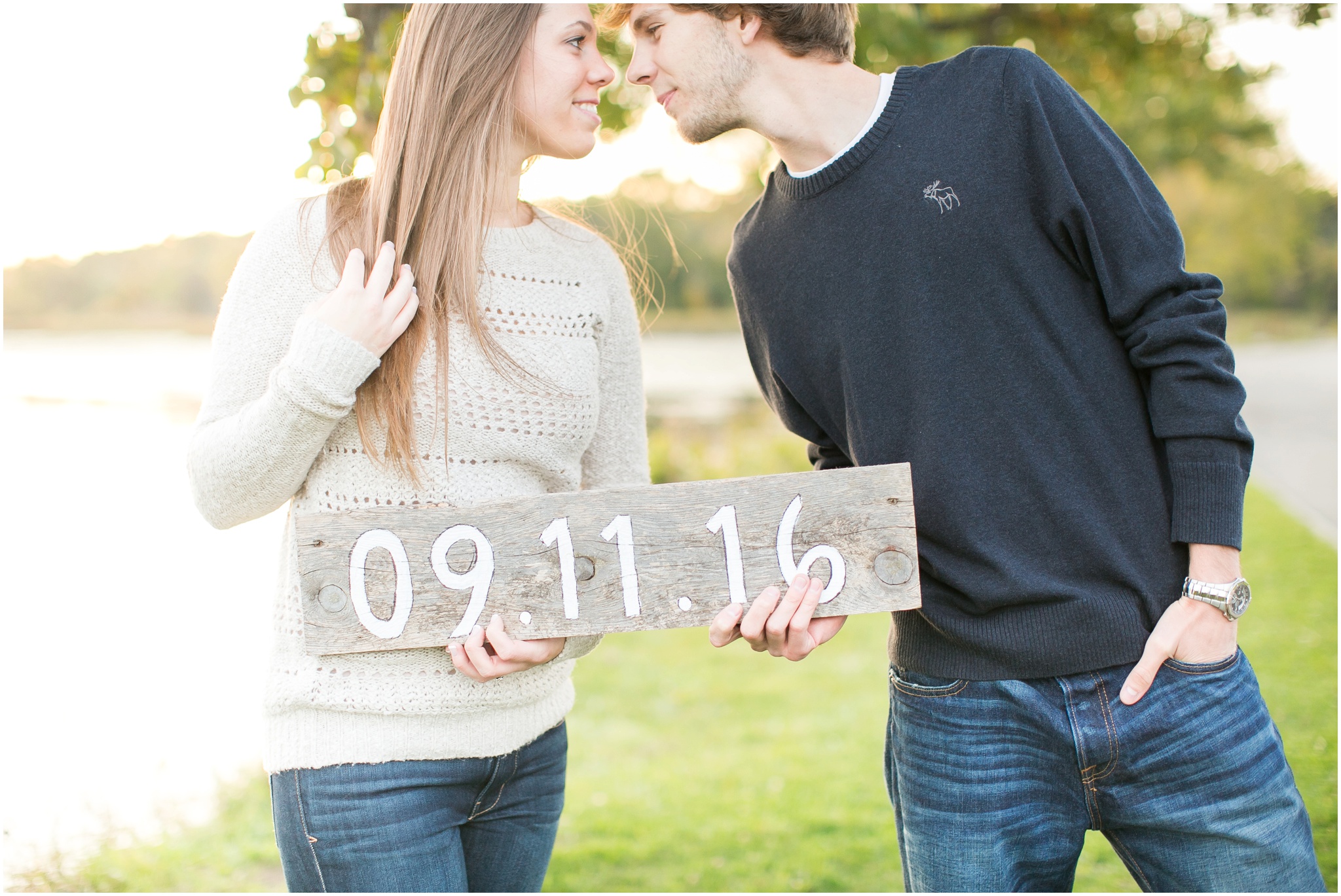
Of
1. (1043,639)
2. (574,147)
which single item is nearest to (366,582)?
(574,147)

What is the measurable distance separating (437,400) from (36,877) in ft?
9.96

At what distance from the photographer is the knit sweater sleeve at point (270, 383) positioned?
1.47 meters

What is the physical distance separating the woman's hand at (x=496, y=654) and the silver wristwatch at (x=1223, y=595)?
1010mm

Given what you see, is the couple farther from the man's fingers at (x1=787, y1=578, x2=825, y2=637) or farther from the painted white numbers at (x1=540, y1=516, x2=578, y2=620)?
the painted white numbers at (x1=540, y1=516, x2=578, y2=620)

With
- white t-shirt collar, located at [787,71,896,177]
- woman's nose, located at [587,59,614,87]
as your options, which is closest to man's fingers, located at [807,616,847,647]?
white t-shirt collar, located at [787,71,896,177]

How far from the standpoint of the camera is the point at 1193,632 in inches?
60.5

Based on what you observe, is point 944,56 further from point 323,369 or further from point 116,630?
point 116,630

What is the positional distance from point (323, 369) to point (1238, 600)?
1.42 m

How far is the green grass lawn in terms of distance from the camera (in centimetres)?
359

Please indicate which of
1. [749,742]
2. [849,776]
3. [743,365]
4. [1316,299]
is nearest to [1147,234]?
[849,776]

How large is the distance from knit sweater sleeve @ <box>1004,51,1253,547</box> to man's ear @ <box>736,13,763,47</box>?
47cm

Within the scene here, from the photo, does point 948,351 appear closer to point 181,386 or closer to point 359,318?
point 359,318

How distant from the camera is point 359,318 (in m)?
1.50

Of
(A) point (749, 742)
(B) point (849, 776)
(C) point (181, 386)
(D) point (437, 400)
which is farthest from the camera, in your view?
(C) point (181, 386)
